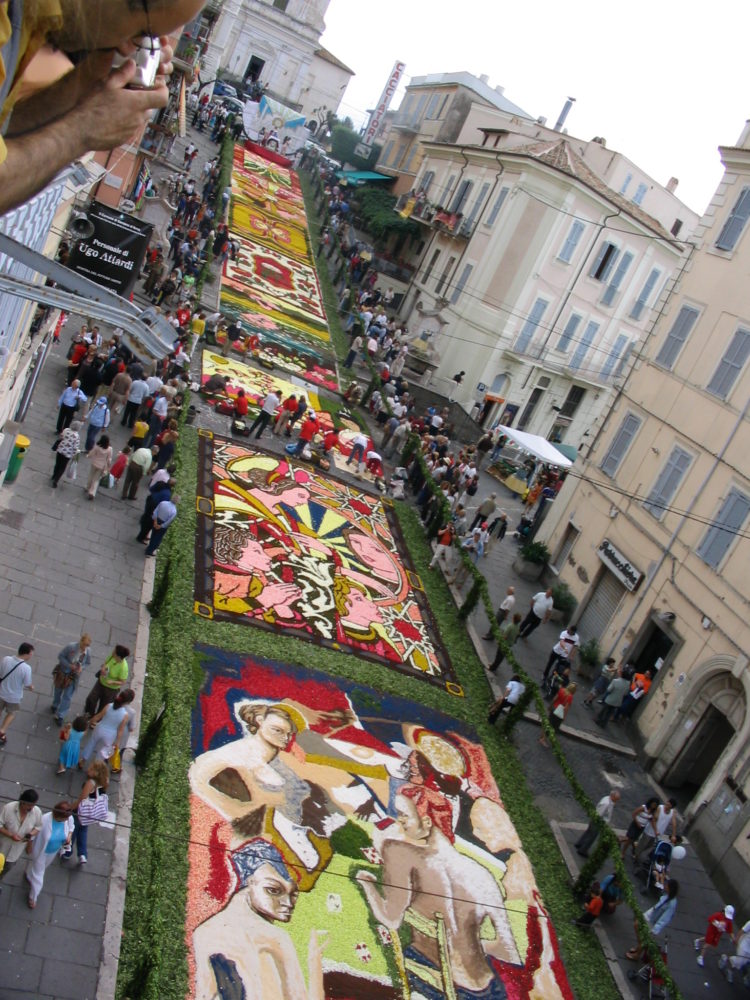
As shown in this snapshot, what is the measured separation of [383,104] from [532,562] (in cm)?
5853

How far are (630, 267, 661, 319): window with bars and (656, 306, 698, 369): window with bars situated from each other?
21793 millimetres

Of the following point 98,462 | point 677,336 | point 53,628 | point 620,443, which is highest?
point 677,336

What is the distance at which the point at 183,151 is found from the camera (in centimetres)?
5016

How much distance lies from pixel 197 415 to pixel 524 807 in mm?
14054

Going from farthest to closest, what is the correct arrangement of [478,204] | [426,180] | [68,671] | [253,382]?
[426,180] → [478,204] → [253,382] → [68,671]

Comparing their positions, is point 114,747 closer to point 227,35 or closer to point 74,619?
point 74,619

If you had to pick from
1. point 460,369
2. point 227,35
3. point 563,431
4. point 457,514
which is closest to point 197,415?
point 457,514

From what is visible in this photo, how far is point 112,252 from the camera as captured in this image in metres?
17.6

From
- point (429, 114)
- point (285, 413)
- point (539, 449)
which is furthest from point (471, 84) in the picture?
point (285, 413)

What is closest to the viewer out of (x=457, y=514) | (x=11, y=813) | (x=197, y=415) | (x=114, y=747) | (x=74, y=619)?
(x=11, y=813)

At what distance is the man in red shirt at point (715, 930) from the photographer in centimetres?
1574

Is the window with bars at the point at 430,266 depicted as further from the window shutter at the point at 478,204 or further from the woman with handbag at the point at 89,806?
the woman with handbag at the point at 89,806

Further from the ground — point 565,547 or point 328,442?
point 328,442

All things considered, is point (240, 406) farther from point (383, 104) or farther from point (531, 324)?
point (383, 104)
